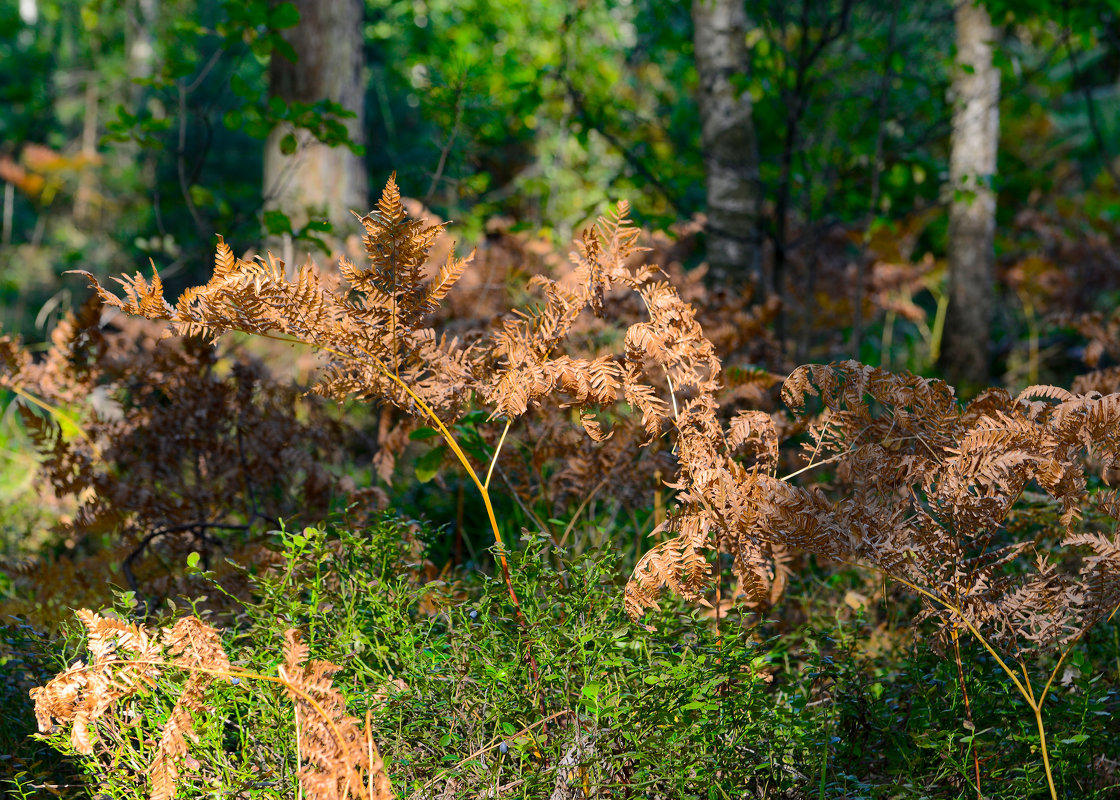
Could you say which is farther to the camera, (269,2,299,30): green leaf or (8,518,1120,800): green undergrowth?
(269,2,299,30): green leaf

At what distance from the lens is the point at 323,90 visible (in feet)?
15.6

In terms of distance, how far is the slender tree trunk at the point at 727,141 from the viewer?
4.43 m

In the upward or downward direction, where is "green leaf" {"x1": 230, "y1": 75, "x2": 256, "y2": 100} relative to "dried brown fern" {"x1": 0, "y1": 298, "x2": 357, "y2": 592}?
upward

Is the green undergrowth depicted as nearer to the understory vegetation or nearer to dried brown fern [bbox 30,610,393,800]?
the understory vegetation

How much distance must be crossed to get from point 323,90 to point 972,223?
443 centimetres

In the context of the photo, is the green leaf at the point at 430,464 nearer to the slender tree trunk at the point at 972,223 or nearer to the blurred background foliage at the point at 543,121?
the blurred background foliage at the point at 543,121

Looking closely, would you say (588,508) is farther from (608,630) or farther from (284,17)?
(284,17)

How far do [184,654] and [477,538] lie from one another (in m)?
1.96

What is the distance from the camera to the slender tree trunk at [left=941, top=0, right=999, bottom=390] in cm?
572

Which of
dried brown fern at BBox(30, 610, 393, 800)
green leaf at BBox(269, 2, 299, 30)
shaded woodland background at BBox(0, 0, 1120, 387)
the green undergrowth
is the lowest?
the green undergrowth

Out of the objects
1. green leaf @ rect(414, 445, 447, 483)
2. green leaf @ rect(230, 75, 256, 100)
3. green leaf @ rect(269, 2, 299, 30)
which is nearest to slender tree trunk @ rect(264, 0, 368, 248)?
green leaf @ rect(230, 75, 256, 100)

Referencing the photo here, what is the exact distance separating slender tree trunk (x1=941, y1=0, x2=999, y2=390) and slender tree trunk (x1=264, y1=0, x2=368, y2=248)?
12.7 ft

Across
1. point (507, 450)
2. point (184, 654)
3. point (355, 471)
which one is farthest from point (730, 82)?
point (184, 654)

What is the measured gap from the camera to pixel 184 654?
5.90ft
